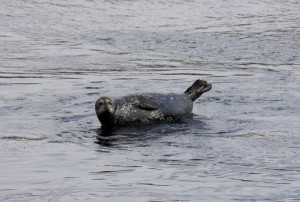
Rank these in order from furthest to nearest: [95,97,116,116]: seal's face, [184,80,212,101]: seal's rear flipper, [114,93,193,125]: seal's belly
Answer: [184,80,212,101]: seal's rear flipper → [114,93,193,125]: seal's belly → [95,97,116,116]: seal's face

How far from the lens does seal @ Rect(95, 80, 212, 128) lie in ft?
37.3

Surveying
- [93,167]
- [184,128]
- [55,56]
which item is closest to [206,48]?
[55,56]

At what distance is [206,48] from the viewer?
55.5 ft

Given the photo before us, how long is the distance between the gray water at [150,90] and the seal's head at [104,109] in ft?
0.54

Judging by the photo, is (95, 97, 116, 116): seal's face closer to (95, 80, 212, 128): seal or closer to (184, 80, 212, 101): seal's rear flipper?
(95, 80, 212, 128): seal

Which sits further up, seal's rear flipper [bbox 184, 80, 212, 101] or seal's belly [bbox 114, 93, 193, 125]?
seal's rear flipper [bbox 184, 80, 212, 101]

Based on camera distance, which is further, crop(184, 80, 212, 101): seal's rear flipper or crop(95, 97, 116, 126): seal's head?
crop(184, 80, 212, 101): seal's rear flipper

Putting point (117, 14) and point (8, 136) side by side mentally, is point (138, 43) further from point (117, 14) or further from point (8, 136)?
point (8, 136)

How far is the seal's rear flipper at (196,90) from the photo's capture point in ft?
40.5

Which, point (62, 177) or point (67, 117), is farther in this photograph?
point (67, 117)

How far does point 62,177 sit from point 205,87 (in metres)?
3.89

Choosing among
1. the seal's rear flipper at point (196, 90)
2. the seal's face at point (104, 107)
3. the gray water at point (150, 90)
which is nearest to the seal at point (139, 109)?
the seal's face at point (104, 107)

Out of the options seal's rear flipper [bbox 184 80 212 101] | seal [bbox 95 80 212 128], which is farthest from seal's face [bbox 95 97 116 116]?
seal's rear flipper [bbox 184 80 212 101]

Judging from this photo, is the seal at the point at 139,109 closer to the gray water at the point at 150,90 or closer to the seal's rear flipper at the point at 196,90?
the gray water at the point at 150,90
